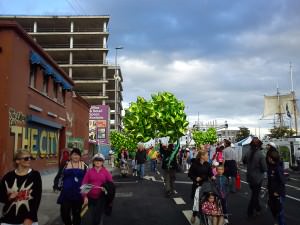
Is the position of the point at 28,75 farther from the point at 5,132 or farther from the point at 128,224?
the point at 128,224

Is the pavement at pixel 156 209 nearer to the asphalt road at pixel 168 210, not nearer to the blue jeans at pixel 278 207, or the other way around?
the asphalt road at pixel 168 210

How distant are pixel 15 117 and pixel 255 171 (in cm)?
1231

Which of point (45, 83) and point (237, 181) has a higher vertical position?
point (45, 83)

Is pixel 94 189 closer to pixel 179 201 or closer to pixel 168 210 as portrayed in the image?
pixel 168 210

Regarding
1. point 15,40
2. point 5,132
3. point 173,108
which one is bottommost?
point 5,132

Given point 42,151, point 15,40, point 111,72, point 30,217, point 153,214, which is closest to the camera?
point 30,217

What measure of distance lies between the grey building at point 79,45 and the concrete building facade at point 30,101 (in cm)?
4893

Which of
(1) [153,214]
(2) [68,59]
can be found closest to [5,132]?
(1) [153,214]

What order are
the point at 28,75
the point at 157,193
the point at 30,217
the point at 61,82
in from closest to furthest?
the point at 30,217, the point at 157,193, the point at 28,75, the point at 61,82

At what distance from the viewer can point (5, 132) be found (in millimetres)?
17594

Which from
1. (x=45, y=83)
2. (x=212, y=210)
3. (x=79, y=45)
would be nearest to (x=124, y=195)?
(x=212, y=210)

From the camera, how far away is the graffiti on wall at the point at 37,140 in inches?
759

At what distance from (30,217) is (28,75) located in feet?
55.8

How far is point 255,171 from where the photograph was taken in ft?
32.8
